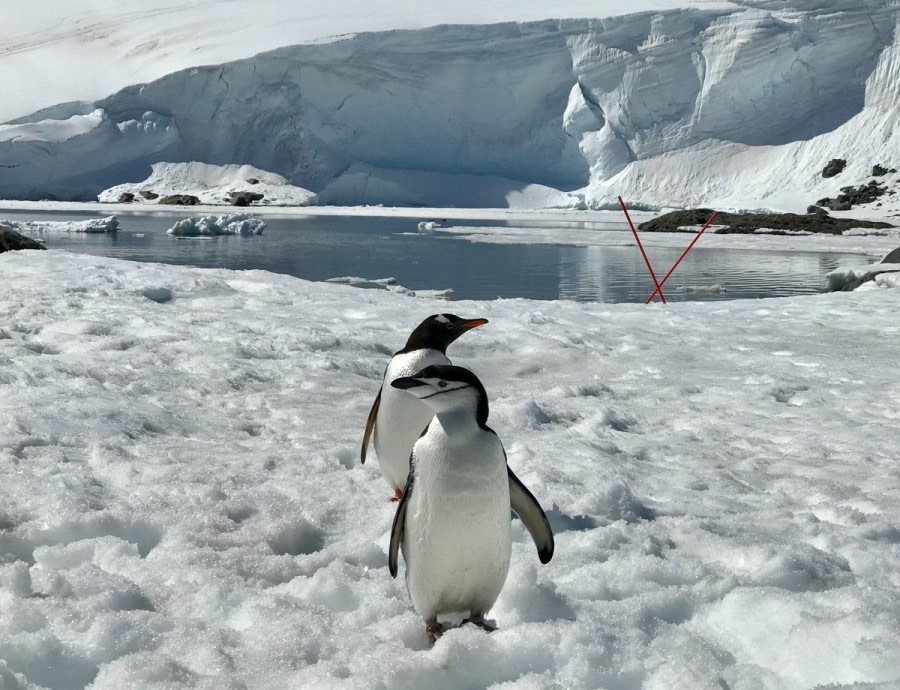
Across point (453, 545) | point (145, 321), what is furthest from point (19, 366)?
point (453, 545)

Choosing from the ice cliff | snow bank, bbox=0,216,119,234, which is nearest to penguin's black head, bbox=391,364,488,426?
snow bank, bbox=0,216,119,234

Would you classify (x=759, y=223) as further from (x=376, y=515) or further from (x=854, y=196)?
(x=376, y=515)

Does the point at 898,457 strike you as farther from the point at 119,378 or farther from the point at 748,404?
the point at 119,378

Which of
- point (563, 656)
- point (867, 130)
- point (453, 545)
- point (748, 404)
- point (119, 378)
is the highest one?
point (453, 545)

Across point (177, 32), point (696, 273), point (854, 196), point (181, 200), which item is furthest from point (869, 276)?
point (177, 32)

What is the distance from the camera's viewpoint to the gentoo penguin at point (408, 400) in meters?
2.32

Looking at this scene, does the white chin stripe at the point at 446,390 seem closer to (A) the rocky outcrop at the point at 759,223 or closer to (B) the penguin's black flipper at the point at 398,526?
(B) the penguin's black flipper at the point at 398,526

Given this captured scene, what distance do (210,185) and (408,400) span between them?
38403 mm

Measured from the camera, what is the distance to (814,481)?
2820mm

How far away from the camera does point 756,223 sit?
24312mm

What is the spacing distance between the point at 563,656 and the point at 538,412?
5.77 ft

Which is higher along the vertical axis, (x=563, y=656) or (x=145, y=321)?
(x=563, y=656)

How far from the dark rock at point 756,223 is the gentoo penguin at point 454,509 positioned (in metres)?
22.7

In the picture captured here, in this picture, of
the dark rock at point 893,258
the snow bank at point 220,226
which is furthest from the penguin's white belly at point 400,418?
the snow bank at point 220,226
